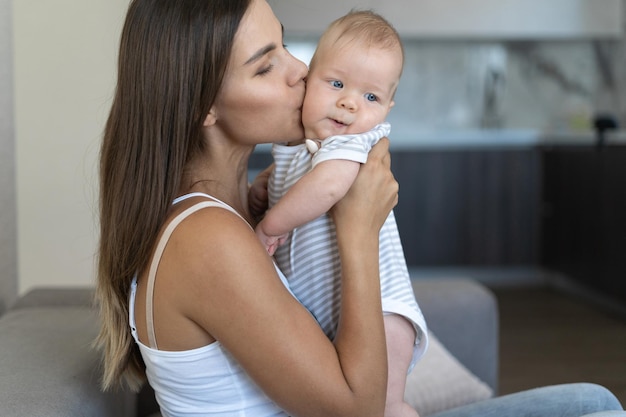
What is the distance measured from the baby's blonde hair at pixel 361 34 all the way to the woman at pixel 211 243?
0.51ft

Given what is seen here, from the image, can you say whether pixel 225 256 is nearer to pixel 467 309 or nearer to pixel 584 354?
pixel 467 309

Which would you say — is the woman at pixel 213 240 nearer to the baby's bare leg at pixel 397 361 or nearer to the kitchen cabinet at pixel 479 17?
the baby's bare leg at pixel 397 361

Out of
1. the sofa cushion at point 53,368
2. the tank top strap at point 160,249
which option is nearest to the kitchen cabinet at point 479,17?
the sofa cushion at point 53,368

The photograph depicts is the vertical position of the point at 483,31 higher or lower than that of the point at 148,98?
lower

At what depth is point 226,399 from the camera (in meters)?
1.29

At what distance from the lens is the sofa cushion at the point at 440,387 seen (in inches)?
85.2

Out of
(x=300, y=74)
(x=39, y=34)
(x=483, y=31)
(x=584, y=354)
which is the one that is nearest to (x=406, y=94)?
(x=483, y=31)

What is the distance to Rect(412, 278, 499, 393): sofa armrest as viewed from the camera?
2369 millimetres

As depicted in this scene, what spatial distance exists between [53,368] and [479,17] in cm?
501

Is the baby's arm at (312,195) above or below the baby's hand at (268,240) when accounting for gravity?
above

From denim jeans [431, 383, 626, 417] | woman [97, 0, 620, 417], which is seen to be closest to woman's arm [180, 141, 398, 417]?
woman [97, 0, 620, 417]

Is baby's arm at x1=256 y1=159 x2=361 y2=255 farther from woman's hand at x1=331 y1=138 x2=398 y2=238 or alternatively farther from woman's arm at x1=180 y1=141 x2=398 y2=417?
woman's arm at x1=180 y1=141 x2=398 y2=417

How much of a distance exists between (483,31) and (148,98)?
5032 mm

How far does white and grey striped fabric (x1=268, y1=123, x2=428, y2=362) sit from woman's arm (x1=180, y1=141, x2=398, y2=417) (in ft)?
0.47
